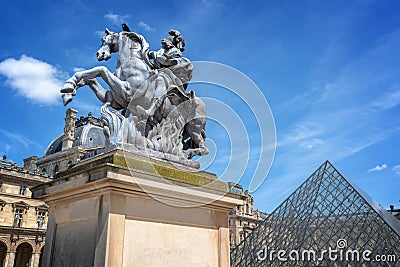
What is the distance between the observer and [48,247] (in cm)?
370

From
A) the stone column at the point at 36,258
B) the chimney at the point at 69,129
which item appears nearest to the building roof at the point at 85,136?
the chimney at the point at 69,129

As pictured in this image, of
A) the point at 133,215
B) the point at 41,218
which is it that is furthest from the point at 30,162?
the point at 133,215

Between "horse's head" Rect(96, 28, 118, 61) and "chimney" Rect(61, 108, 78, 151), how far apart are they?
190ft

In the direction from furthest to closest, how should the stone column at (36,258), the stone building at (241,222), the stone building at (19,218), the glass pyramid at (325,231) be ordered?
1. the stone building at (241,222)
2. the stone column at (36,258)
3. the stone building at (19,218)
4. the glass pyramid at (325,231)

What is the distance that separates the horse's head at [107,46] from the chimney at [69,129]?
5805 centimetres

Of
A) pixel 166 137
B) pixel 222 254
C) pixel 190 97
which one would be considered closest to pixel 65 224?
pixel 166 137

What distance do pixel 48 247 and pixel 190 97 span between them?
2350 millimetres

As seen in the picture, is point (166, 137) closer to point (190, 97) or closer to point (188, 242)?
point (190, 97)

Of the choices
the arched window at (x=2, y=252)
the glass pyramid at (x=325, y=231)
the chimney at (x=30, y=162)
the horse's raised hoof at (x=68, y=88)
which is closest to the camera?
the horse's raised hoof at (x=68, y=88)

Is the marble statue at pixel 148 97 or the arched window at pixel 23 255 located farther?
the arched window at pixel 23 255

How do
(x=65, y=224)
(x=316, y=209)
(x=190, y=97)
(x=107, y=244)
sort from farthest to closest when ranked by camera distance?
(x=316, y=209)
(x=190, y=97)
(x=65, y=224)
(x=107, y=244)

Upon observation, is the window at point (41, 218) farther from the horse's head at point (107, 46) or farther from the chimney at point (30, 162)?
the horse's head at point (107, 46)

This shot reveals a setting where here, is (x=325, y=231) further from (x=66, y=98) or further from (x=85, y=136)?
(x=66, y=98)

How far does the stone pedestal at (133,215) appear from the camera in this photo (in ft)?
10.6
